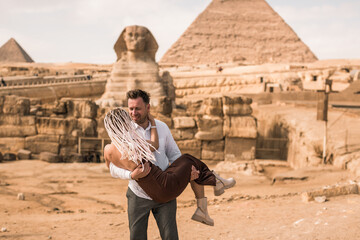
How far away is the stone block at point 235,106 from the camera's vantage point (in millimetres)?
8609

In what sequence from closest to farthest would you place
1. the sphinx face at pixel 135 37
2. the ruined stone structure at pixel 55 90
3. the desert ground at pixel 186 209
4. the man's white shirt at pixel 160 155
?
the man's white shirt at pixel 160 155 < the desert ground at pixel 186 209 < the sphinx face at pixel 135 37 < the ruined stone structure at pixel 55 90

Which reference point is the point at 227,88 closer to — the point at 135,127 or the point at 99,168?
the point at 99,168

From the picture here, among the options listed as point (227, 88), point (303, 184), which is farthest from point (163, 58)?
point (303, 184)

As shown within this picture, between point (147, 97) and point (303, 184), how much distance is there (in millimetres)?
4184

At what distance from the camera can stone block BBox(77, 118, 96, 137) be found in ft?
29.3

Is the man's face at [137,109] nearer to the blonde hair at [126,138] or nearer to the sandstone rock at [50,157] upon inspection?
the blonde hair at [126,138]

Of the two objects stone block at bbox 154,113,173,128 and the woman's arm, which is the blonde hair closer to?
the woman's arm

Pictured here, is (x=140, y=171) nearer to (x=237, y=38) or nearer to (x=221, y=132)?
(x=221, y=132)

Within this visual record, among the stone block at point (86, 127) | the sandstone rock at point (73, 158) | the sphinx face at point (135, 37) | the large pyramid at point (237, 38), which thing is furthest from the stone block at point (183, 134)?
the large pyramid at point (237, 38)

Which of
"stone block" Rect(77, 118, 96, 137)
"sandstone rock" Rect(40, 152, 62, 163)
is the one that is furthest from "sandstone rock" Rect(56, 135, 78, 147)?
"sandstone rock" Rect(40, 152, 62, 163)

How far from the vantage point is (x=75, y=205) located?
5.60 metres

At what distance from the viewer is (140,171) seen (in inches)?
89.7

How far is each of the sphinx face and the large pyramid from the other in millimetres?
117170

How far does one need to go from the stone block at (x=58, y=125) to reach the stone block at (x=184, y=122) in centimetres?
254
